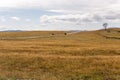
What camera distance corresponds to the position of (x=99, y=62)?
34.2 m

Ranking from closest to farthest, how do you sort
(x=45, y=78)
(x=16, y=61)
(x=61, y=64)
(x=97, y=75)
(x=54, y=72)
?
1. (x=45, y=78)
2. (x=97, y=75)
3. (x=54, y=72)
4. (x=61, y=64)
5. (x=16, y=61)

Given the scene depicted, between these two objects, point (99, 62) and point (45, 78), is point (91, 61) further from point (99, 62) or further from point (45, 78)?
point (45, 78)

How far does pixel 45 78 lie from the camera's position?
25.4 m

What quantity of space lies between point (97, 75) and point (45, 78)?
17.3 feet

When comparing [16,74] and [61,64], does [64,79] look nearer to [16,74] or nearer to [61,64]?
[16,74]

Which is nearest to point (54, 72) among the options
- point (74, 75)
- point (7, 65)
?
point (74, 75)

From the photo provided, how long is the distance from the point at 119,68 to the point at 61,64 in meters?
6.66

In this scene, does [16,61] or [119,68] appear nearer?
[119,68]

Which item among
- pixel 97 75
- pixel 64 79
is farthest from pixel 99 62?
pixel 64 79

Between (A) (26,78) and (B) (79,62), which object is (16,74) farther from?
(B) (79,62)

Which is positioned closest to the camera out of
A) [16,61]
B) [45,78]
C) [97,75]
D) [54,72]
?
[45,78]

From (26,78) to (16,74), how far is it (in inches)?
84.5

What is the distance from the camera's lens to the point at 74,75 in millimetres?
27656

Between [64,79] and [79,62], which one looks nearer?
[64,79]
